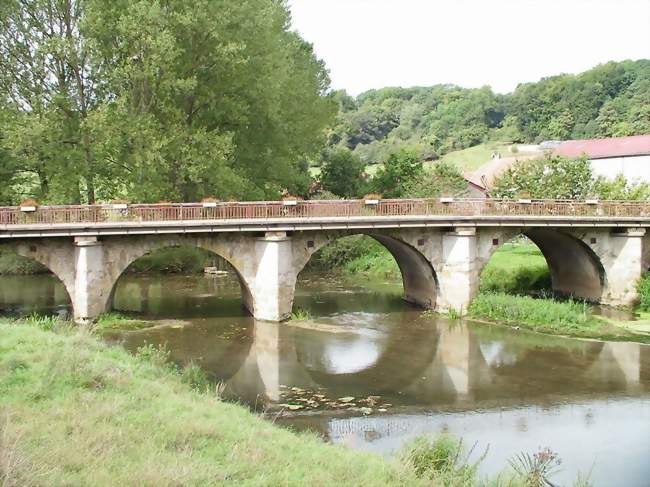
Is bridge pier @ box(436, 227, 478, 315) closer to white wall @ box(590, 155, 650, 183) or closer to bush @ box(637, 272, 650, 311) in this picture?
bush @ box(637, 272, 650, 311)

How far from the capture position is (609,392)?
62.0 feet

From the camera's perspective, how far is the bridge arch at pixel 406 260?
27906 mm

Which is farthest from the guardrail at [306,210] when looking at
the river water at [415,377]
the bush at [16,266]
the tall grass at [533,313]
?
the bush at [16,266]

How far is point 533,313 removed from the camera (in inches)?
1083

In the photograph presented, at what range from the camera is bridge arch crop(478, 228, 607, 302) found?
3125 cm

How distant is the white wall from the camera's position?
176 feet

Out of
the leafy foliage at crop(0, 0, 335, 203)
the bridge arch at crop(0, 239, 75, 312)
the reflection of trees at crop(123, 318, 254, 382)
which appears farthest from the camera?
the leafy foliage at crop(0, 0, 335, 203)

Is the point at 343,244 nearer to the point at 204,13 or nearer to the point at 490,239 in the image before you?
the point at 490,239

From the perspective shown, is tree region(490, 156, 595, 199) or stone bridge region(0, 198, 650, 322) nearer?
stone bridge region(0, 198, 650, 322)

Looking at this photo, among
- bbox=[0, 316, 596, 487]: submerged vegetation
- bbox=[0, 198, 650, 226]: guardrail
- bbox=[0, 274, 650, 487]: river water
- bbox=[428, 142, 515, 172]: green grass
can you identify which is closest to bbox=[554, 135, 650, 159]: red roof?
bbox=[0, 198, 650, 226]: guardrail

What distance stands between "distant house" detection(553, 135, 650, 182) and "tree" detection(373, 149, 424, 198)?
13186 millimetres

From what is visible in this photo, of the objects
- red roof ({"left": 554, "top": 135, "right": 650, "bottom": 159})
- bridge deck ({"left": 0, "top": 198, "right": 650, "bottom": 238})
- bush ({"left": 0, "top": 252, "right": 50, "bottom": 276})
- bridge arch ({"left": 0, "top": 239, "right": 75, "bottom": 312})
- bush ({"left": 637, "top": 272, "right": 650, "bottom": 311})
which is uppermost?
red roof ({"left": 554, "top": 135, "right": 650, "bottom": 159})

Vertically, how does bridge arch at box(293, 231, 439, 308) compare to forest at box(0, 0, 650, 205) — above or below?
below

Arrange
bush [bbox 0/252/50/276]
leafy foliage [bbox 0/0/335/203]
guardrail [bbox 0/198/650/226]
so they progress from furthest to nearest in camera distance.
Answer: bush [bbox 0/252/50/276]
leafy foliage [bbox 0/0/335/203]
guardrail [bbox 0/198/650/226]
